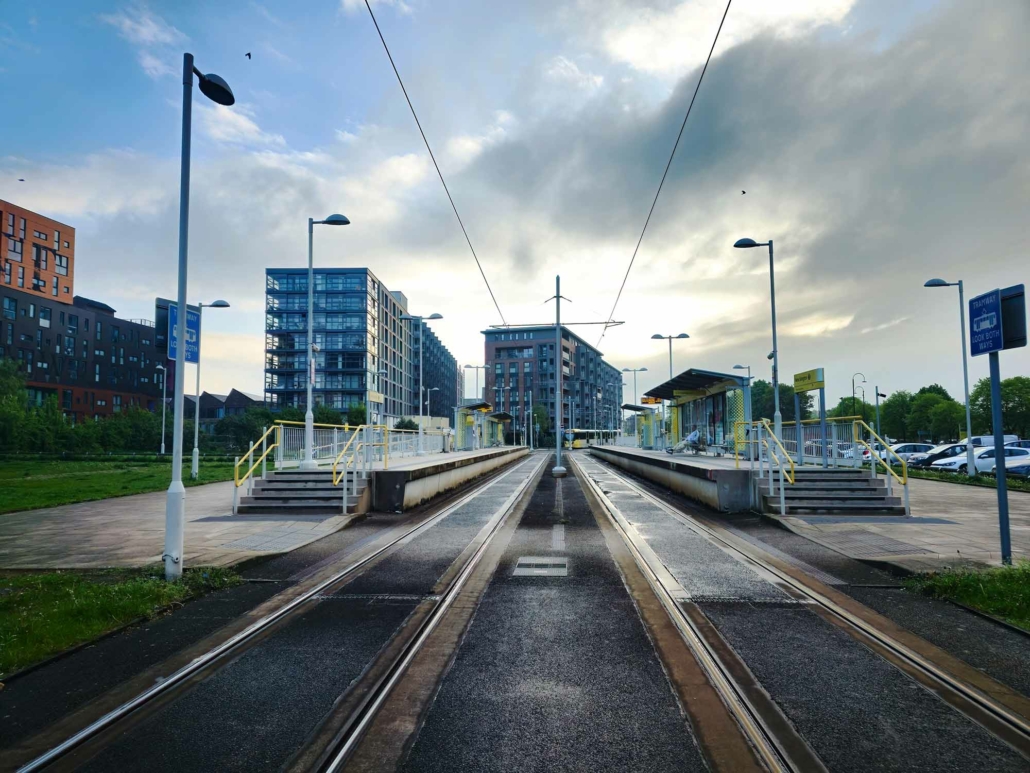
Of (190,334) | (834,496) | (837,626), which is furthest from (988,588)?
(190,334)

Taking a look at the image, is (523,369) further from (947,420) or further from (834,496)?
(834,496)

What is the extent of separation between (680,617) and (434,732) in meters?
3.00

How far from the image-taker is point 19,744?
141 inches

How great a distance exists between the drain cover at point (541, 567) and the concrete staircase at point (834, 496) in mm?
6322

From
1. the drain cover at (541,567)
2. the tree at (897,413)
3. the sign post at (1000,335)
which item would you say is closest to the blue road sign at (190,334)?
the drain cover at (541,567)

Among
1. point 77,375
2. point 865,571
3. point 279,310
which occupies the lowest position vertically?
point 865,571

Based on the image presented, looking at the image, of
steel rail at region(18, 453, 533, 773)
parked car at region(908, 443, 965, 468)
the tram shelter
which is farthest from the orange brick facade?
parked car at region(908, 443, 965, 468)

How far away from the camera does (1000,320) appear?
7.55 metres

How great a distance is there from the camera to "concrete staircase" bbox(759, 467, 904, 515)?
12672 mm

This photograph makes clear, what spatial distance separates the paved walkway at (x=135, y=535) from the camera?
877cm

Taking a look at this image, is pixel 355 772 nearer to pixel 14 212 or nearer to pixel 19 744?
pixel 19 744

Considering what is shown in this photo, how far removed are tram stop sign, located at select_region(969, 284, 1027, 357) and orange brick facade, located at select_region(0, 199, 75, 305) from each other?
8793 centimetres

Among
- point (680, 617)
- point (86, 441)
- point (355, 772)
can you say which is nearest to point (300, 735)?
point (355, 772)

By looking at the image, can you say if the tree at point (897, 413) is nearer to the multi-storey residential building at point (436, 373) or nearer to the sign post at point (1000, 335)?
the multi-storey residential building at point (436, 373)
